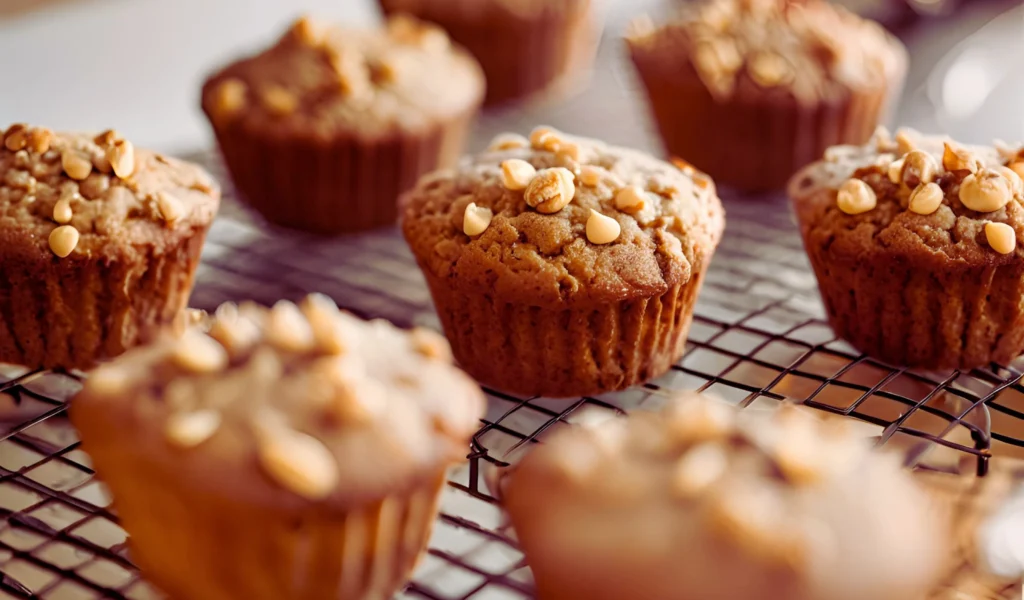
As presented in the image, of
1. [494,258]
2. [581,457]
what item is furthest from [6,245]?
[581,457]

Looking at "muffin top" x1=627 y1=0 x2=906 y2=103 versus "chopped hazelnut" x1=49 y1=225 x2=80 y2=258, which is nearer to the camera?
"chopped hazelnut" x1=49 y1=225 x2=80 y2=258

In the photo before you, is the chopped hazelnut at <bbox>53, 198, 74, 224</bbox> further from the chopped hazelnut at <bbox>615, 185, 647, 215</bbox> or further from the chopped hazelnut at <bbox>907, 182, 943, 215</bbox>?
the chopped hazelnut at <bbox>907, 182, 943, 215</bbox>

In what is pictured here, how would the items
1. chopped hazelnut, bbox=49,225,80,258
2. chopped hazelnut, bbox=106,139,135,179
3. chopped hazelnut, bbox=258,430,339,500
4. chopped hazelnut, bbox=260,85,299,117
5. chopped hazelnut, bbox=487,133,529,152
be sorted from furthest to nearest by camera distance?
chopped hazelnut, bbox=260,85,299,117
chopped hazelnut, bbox=487,133,529,152
chopped hazelnut, bbox=106,139,135,179
chopped hazelnut, bbox=49,225,80,258
chopped hazelnut, bbox=258,430,339,500

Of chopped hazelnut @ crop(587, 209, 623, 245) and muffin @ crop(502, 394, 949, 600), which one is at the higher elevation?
chopped hazelnut @ crop(587, 209, 623, 245)

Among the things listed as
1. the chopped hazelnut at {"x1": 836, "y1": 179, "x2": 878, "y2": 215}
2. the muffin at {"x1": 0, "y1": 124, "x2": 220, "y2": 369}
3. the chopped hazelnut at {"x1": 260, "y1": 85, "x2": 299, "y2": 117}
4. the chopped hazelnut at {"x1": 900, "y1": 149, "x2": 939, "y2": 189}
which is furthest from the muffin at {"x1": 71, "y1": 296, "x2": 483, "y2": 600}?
the chopped hazelnut at {"x1": 260, "y1": 85, "x2": 299, "y2": 117}

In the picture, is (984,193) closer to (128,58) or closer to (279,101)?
(279,101)

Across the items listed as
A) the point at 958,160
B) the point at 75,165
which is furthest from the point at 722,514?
the point at 75,165
